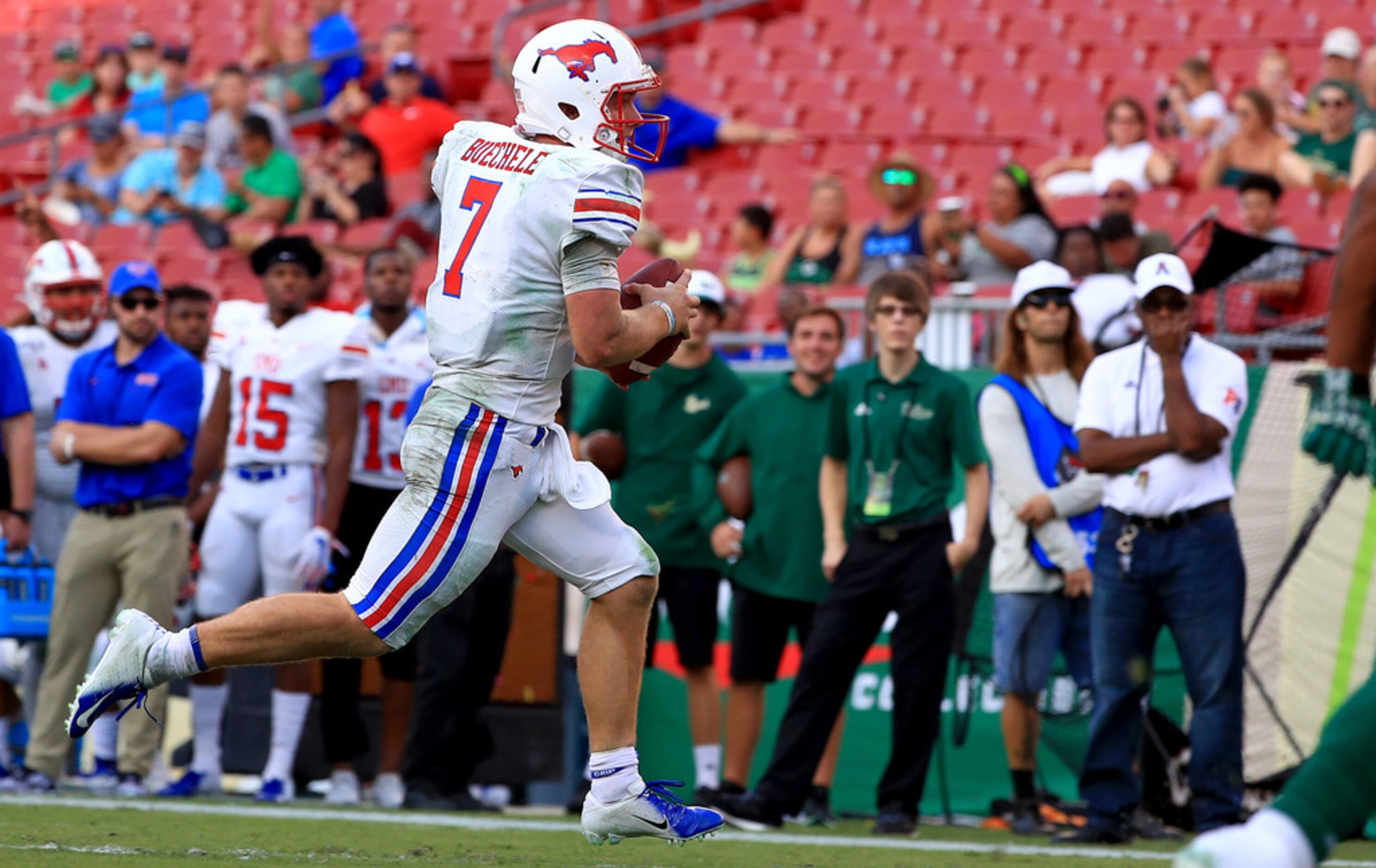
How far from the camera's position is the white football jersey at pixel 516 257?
4.29 m

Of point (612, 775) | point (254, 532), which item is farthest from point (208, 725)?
point (612, 775)

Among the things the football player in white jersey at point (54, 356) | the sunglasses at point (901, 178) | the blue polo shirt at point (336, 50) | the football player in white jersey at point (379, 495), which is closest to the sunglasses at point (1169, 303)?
the football player in white jersey at point (379, 495)

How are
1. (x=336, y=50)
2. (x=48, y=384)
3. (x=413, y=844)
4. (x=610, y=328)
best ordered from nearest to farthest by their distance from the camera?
(x=610, y=328) → (x=413, y=844) → (x=48, y=384) → (x=336, y=50)

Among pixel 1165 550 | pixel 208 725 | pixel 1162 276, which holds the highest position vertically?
pixel 1162 276

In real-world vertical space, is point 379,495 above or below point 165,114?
below

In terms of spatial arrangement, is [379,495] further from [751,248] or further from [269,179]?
[269,179]

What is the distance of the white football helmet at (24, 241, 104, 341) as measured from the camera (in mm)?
7488

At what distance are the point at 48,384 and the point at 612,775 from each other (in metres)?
4.22

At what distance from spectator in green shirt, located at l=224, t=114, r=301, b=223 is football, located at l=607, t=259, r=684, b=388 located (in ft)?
29.8

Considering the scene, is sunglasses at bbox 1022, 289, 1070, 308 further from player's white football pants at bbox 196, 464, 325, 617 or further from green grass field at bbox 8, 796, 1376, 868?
player's white football pants at bbox 196, 464, 325, 617

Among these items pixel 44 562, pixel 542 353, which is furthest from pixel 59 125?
pixel 542 353

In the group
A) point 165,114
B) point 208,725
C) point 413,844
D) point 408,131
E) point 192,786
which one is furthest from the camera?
point 165,114

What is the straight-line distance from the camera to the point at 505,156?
14.5 feet

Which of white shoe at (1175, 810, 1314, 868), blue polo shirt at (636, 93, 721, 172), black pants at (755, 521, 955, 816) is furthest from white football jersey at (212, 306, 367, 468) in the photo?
blue polo shirt at (636, 93, 721, 172)
